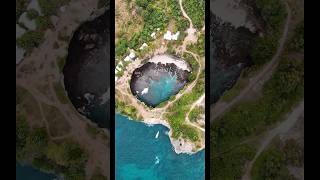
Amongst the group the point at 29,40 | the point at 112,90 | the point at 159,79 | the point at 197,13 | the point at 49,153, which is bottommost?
the point at 49,153

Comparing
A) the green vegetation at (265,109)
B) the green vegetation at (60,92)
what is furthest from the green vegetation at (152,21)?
the green vegetation at (265,109)

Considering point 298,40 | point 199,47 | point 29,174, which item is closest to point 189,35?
point 199,47

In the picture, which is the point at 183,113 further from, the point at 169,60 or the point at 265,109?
the point at 265,109

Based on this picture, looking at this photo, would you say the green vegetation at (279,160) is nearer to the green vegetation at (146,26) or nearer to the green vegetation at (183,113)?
the green vegetation at (183,113)

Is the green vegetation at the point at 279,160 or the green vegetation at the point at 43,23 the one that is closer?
the green vegetation at the point at 279,160

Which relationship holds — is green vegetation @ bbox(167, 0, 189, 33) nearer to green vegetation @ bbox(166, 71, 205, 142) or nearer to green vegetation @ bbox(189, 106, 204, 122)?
green vegetation @ bbox(166, 71, 205, 142)

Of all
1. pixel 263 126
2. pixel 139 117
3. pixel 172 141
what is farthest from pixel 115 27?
pixel 263 126
